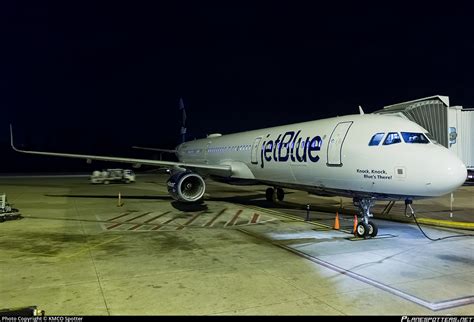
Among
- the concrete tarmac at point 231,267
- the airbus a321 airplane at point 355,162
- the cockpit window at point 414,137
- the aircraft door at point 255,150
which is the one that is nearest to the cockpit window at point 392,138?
the airbus a321 airplane at point 355,162

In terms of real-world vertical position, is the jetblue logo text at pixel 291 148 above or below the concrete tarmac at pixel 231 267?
above

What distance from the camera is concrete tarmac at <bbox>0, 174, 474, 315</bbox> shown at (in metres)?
6.06

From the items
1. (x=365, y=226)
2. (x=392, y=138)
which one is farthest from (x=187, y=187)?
(x=392, y=138)

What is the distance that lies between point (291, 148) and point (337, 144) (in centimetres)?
260

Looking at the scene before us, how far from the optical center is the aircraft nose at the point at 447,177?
952cm

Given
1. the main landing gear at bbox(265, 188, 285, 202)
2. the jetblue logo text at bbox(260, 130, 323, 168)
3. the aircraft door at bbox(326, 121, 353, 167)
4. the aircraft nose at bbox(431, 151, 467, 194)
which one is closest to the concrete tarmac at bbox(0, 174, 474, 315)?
the aircraft nose at bbox(431, 151, 467, 194)

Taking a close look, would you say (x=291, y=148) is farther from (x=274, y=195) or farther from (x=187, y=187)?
(x=274, y=195)

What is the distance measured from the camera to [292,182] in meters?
14.7

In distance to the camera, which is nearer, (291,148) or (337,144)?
(337,144)

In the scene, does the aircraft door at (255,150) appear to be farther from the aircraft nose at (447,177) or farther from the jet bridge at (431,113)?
the aircraft nose at (447,177)

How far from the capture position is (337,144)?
39.8 feet

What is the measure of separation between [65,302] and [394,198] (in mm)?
8496

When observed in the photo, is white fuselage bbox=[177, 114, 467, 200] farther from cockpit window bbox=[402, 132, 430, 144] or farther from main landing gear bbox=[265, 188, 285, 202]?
main landing gear bbox=[265, 188, 285, 202]

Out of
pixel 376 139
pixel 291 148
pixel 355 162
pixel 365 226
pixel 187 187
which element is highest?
pixel 376 139
